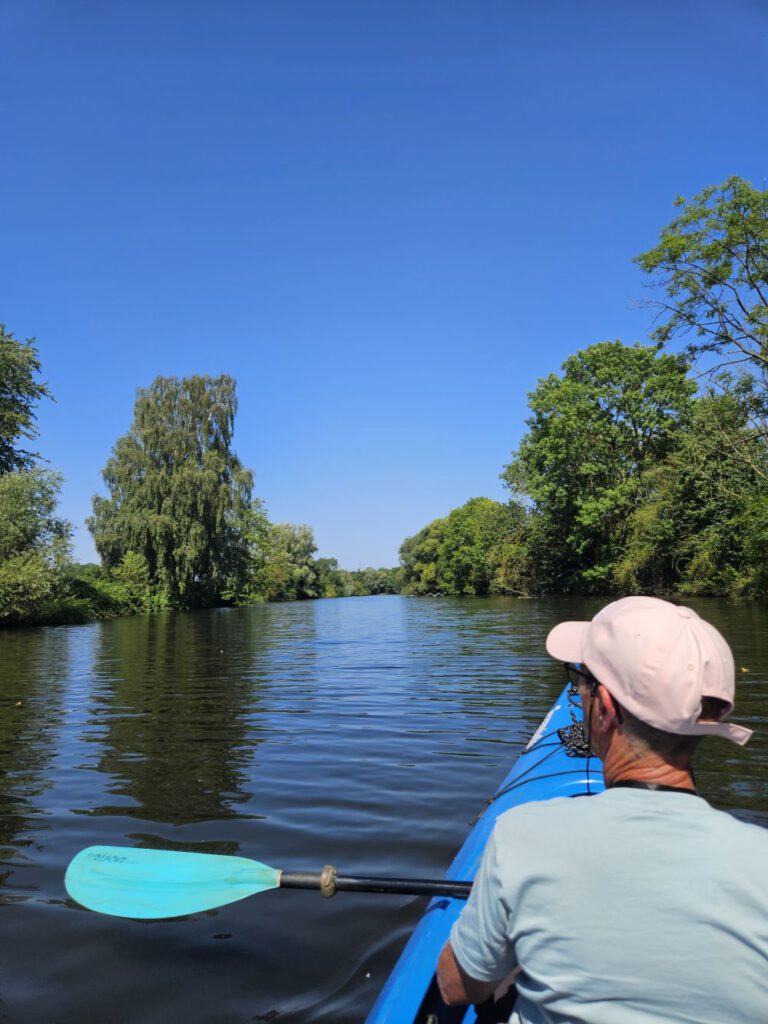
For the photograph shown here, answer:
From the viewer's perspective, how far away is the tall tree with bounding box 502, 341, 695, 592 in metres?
33.5

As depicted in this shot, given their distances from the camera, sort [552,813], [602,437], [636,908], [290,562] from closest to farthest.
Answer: [636,908] → [552,813] → [602,437] → [290,562]

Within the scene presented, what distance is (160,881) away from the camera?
296cm

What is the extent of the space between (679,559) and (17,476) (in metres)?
27.4

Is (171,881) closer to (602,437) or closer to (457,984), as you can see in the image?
(457,984)

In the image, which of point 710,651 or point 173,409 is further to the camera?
point 173,409

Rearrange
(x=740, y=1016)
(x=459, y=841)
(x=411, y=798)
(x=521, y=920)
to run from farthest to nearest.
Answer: (x=411, y=798)
(x=459, y=841)
(x=521, y=920)
(x=740, y=1016)

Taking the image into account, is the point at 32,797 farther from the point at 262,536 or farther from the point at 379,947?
the point at 262,536

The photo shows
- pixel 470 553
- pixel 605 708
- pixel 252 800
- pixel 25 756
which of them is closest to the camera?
pixel 605 708

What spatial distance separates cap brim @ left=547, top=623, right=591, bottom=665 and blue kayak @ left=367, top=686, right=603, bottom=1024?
1065 mm

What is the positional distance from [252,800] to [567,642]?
14.2 ft

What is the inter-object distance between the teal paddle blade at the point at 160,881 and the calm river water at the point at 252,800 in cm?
42

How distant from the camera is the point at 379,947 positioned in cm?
328

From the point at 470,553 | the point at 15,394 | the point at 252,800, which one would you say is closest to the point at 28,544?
the point at 15,394

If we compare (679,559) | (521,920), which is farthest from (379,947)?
(679,559)
